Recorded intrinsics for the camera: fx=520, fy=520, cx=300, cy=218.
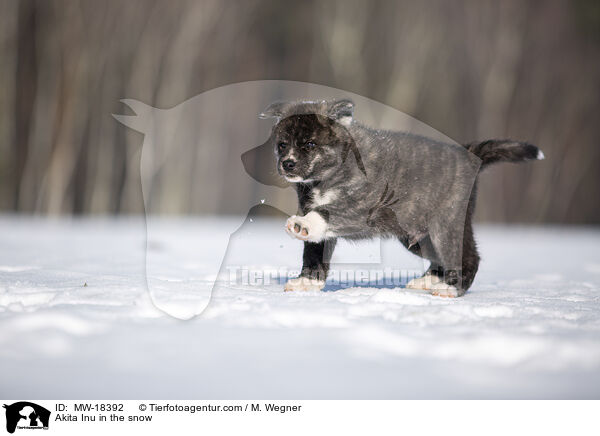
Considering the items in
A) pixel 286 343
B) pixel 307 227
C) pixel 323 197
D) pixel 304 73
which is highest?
pixel 304 73

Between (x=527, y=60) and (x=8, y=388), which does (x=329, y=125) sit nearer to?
(x=8, y=388)

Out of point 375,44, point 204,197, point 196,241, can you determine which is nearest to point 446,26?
point 375,44

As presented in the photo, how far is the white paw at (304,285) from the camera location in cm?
345

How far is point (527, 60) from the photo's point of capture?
47.9 ft

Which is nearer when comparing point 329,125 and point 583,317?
point 583,317

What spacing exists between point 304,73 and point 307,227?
12803mm

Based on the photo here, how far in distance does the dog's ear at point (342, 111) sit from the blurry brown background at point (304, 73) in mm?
9628

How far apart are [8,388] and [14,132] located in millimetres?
12787

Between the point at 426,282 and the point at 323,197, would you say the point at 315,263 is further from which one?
the point at 426,282

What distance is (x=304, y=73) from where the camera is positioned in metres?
15.3
